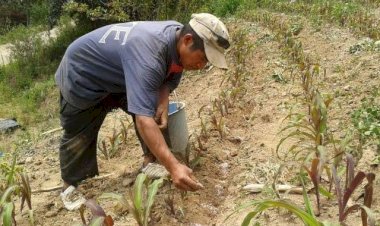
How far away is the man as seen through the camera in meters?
2.48

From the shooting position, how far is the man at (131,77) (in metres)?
2.48

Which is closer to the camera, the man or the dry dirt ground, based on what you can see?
the man

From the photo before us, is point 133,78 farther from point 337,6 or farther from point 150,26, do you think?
point 337,6

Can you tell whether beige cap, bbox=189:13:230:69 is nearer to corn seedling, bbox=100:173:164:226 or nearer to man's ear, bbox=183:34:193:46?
man's ear, bbox=183:34:193:46

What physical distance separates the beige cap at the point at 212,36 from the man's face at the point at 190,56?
0.18ft

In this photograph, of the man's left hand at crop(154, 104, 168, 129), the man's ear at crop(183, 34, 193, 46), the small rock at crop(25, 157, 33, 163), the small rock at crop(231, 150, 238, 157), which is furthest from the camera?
the small rock at crop(25, 157, 33, 163)

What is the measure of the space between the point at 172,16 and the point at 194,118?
5724 mm

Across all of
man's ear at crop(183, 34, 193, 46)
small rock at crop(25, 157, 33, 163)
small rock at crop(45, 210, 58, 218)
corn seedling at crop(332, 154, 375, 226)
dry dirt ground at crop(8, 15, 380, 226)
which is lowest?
small rock at crop(25, 157, 33, 163)

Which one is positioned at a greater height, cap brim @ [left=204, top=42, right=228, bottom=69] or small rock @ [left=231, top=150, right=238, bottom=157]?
cap brim @ [left=204, top=42, right=228, bottom=69]

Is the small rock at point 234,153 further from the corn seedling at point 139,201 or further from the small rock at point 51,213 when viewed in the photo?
the small rock at point 51,213

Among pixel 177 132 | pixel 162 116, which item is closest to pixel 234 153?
pixel 177 132

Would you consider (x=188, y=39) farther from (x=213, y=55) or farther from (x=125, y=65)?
(x=125, y=65)

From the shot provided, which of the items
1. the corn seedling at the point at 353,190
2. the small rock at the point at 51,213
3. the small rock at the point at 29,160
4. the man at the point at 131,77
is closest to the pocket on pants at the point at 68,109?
the man at the point at 131,77

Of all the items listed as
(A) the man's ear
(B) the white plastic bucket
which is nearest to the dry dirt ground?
(B) the white plastic bucket
